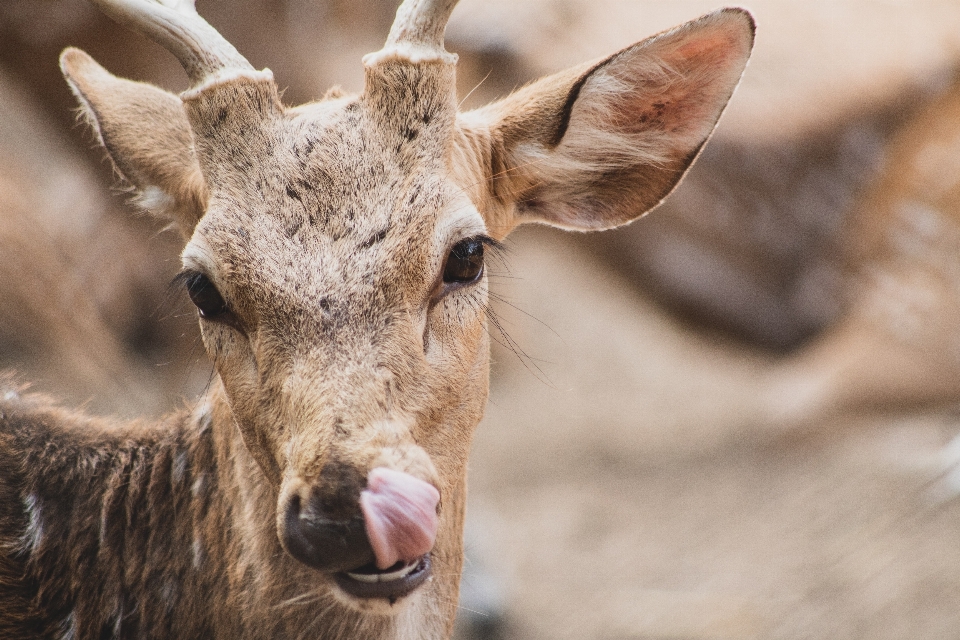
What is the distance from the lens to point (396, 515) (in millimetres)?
1802

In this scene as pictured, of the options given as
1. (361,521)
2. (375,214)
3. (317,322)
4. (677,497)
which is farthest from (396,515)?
(677,497)

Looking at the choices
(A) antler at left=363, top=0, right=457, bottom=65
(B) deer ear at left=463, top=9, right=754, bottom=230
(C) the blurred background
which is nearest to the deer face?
(A) antler at left=363, top=0, right=457, bottom=65

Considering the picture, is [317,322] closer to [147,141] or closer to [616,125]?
[147,141]

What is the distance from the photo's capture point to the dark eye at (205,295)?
2213mm

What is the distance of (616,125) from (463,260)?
66 centimetres

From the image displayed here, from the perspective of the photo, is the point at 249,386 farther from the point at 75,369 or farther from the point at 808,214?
the point at 808,214

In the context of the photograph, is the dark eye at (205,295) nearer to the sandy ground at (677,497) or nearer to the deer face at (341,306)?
the deer face at (341,306)

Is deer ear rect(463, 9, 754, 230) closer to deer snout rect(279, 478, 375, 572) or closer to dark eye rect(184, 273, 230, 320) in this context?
dark eye rect(184, 273, 230, 320)

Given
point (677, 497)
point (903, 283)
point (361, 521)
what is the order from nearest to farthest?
1. point (361, 521)
2. point (677, 497)
3. point (903, 283)

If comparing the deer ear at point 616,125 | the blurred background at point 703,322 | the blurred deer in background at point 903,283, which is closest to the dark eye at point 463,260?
the deer ear at point 616,125

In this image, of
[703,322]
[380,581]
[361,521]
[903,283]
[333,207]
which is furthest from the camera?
[703,322]

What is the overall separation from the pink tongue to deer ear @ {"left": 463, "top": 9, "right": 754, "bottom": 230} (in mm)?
1035

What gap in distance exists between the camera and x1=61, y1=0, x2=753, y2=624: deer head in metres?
1.92

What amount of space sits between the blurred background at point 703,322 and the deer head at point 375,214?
1902mm
